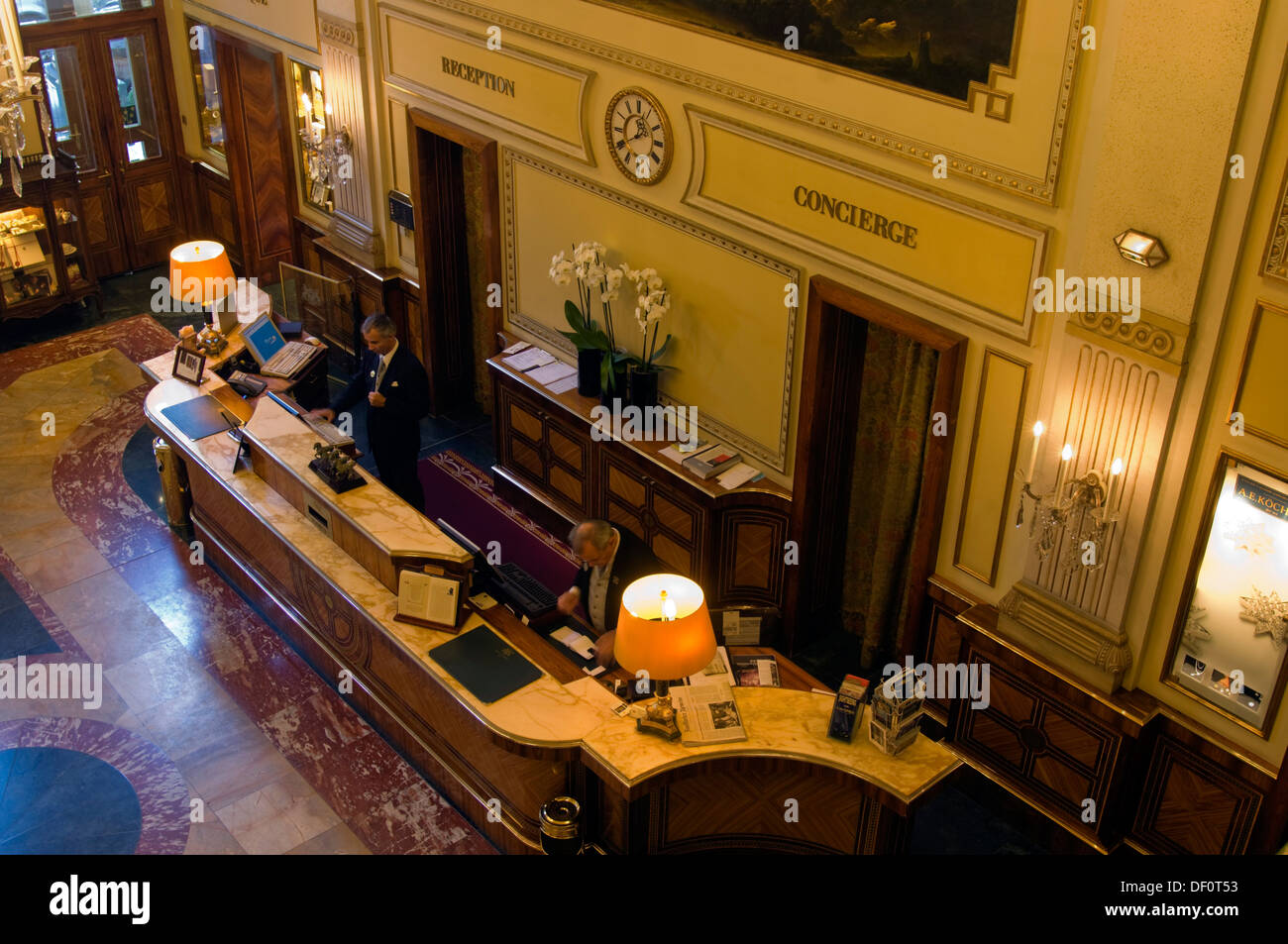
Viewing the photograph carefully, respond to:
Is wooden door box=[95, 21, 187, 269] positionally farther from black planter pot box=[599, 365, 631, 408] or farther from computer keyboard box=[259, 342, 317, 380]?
black planter pot box=[599, 365, 631, 408]

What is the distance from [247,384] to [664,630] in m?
4.46

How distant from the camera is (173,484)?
853 centimetres

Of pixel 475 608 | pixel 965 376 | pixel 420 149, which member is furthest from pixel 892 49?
pixel 420 149

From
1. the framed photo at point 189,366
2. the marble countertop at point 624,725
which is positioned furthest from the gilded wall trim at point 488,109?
the marble countertop at point 624,725

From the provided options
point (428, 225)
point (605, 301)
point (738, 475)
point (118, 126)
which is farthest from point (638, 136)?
point (118, 126)

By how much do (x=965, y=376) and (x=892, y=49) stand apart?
1598 millimetres

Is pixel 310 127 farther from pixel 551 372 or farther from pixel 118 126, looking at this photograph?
pixel 551 372

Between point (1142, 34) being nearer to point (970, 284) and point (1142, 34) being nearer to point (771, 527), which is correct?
point (970, 284)

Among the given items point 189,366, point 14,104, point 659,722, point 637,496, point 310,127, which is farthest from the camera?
point 310,127

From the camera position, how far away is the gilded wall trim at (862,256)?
18.7 feet

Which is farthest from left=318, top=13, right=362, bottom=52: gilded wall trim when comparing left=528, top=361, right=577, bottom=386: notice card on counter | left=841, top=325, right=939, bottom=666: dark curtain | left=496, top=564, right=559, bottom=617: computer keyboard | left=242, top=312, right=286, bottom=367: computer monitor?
left=841, top=325, right=939, bottom=666: dark curtain

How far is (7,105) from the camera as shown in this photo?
982 cm

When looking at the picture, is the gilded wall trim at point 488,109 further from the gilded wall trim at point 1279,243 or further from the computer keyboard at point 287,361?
the gilded wall trim at point 1279,243

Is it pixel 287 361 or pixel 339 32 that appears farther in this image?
pixel 339 32
